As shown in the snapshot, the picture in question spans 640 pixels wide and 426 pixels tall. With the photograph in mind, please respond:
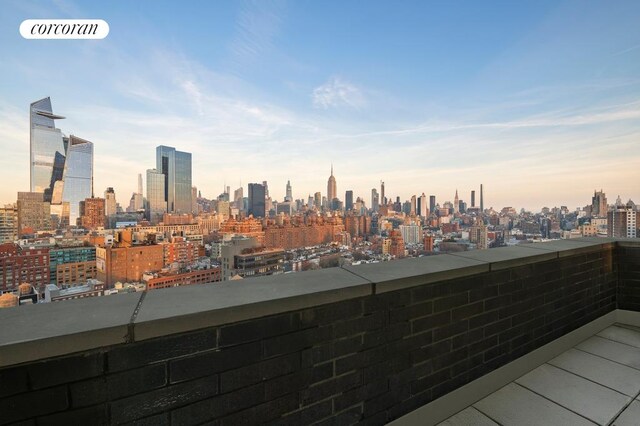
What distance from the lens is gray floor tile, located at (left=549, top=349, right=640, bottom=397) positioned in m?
2.36

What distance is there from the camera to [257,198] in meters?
75.9

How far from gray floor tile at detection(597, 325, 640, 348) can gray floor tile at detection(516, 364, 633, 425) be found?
50.9 inches

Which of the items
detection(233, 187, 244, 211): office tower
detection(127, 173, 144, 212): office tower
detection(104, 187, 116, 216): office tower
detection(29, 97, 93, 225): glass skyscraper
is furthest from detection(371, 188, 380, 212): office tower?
detection(29, 97, 93, 225): glass skyscraper

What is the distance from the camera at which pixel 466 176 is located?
1062 inches

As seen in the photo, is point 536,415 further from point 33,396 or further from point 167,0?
point 167,0

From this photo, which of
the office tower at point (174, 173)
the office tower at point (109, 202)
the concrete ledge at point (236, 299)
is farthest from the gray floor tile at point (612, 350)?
the office tower at point (174, 173)

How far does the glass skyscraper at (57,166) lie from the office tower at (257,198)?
33696mm

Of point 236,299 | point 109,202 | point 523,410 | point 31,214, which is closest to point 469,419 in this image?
point 523,410

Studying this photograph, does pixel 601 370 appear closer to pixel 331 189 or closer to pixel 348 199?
pixel 348 199

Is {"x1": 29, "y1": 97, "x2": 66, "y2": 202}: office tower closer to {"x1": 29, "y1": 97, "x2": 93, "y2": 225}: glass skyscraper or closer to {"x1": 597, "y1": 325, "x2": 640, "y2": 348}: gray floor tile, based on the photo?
{"x1": 29, "y1": 97, "x2": 93, "y2": 225}: glass skyscraper

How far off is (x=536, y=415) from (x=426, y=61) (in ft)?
45.9

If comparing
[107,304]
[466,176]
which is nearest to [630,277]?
[107,304]

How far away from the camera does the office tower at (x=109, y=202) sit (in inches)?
2096

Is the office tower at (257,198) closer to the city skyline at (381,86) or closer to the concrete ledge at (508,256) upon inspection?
the city skyline at (381,86)
